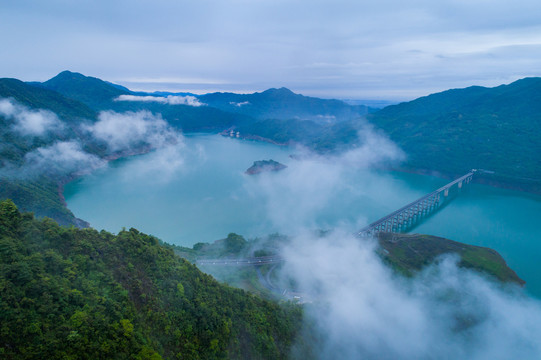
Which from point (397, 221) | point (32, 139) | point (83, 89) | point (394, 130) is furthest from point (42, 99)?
point (394, 130)

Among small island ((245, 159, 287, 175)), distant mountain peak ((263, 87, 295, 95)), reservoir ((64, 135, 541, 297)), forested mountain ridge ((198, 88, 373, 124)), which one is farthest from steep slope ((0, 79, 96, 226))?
distant mountain peak ((263, 87, 295, 95))

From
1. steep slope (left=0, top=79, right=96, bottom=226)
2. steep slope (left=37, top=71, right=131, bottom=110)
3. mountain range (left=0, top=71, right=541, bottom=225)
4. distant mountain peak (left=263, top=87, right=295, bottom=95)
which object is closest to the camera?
steep slope (left=0, top=79, right=96, bottom=226)

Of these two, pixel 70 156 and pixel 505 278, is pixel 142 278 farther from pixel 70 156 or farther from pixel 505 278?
pixel 70 156

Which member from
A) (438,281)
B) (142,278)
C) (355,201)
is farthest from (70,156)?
(438,281)

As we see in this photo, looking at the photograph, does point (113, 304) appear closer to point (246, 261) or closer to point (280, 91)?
point (246, 261)

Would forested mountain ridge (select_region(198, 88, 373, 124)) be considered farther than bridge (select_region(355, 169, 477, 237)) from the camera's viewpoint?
Yes

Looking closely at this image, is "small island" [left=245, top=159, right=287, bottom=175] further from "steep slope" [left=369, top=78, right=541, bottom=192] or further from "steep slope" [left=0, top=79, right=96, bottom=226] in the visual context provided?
"steep slope" [left=0, top=79, right=96, bottom=226]
